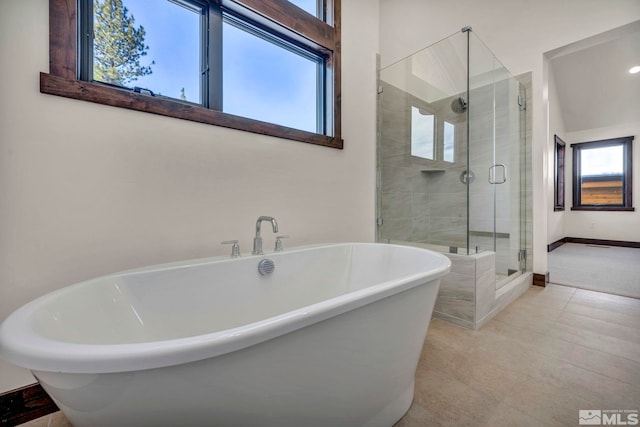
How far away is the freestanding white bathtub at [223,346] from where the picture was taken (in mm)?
476

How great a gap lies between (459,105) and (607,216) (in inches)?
180

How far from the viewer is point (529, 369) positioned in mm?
1270

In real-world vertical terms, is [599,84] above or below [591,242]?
above

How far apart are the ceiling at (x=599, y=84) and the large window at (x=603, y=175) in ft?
1.33

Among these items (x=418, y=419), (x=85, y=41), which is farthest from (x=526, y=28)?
(x=85, y=41)

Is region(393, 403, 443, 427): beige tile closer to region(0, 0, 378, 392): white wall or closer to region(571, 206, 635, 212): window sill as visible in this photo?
region(0, 0, 378, 392): white wall

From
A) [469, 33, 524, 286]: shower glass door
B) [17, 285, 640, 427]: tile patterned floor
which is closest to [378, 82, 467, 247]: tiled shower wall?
[469, 33, 524, 286]: shower glass door

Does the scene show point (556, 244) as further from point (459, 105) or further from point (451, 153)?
point (459, 105)

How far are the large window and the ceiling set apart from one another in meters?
0.40

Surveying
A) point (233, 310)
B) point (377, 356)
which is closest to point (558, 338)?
point (377, 356)

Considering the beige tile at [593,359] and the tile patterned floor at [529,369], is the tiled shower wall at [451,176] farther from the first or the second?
the beige tile at [593,359]

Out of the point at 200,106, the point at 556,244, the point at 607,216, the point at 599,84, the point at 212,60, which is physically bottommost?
the point at 556,244

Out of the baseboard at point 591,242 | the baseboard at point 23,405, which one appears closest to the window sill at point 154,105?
the baseboard at point 23,405

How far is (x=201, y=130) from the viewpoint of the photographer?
4.71 ft
